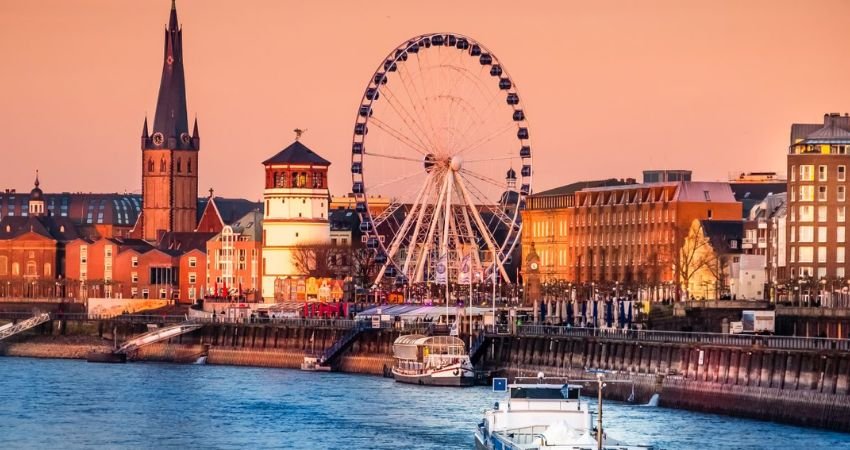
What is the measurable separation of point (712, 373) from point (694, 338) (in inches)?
340

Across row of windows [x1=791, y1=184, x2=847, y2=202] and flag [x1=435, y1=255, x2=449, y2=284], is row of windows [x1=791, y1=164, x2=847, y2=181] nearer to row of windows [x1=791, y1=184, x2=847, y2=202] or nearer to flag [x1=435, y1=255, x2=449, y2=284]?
row of windows [x1=791, y1=184, x2=847, y2=202]

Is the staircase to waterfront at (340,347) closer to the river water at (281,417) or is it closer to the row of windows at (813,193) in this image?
the river water at (281,417)

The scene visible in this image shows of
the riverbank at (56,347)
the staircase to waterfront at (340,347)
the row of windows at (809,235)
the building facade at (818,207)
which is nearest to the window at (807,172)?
the building facade at (818,207)

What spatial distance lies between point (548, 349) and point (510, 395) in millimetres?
41823

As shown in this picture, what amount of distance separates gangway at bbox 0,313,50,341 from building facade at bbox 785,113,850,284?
55.8 meters

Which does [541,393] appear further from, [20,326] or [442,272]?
[20,326]

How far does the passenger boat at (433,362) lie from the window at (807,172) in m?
38.1

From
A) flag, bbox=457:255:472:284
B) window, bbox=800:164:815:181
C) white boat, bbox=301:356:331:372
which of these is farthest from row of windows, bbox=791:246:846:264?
white boat, bbox=301:356:331:372

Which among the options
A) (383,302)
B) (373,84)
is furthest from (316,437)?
(383,302)

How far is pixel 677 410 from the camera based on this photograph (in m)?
114

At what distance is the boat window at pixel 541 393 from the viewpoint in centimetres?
9056

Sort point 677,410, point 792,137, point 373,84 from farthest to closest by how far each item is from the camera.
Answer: point 792,137 < point 373,84 < point 677,410

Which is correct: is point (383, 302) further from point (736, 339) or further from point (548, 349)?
point (736, 339)

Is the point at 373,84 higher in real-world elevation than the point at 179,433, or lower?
higher
